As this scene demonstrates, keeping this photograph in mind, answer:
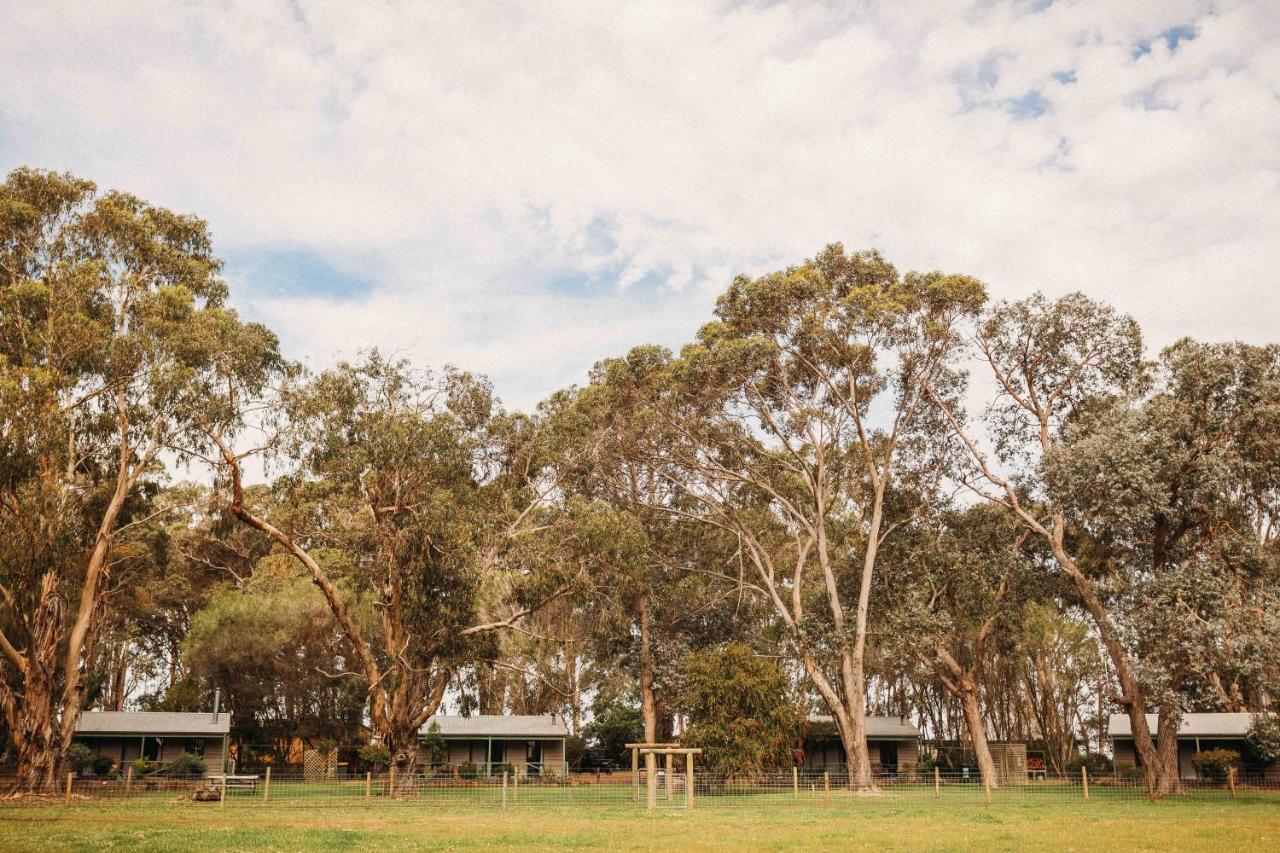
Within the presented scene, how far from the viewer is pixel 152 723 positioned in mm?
40156

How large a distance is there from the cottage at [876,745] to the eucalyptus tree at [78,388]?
31256 mm

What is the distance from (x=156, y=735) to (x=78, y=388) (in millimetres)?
18439

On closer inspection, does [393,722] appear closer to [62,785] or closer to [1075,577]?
[62,785]

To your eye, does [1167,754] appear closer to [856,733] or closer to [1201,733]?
[856,733]

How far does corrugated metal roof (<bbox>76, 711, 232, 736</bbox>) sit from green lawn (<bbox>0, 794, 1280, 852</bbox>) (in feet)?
57.7

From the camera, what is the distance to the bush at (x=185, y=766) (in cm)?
3669

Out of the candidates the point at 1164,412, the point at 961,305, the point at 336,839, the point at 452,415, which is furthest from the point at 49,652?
the point at 1164,412

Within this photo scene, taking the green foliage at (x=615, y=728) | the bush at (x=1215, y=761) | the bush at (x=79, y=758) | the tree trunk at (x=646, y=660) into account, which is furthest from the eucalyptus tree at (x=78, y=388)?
the bush at (x=1215, y=761)

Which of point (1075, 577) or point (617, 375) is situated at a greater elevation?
point (617, 375)

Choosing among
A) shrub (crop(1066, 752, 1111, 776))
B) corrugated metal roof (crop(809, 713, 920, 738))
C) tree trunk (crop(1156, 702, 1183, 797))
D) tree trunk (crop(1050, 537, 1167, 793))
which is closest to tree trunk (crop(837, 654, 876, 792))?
tree trunk (crop(1050, 537, 1167, 793))

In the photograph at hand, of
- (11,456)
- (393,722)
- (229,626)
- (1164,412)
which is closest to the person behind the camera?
(11,456)

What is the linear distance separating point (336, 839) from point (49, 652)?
18.4 m

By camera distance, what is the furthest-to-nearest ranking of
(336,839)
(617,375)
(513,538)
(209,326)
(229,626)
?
(229,626), (617,375), (513,538), (209,326), (336,839)

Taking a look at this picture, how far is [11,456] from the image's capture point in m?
24.8
